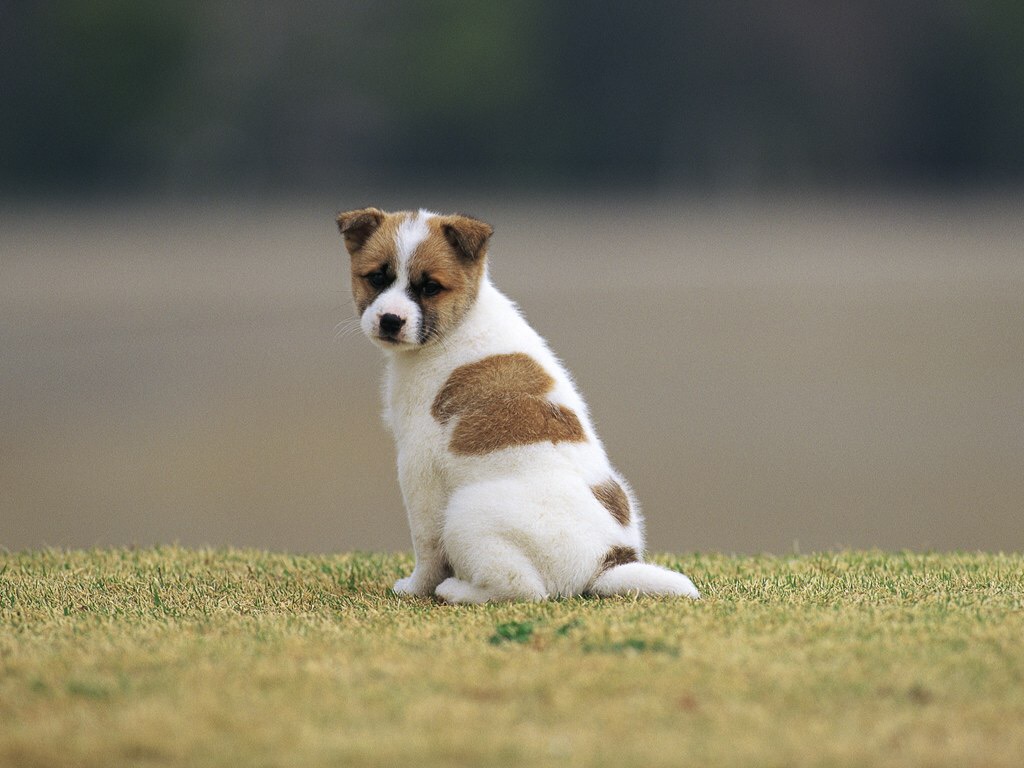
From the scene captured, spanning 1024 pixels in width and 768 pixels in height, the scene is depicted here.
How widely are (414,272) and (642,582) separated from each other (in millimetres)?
1892

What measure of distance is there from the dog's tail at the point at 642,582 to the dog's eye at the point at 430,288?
64.1 inches

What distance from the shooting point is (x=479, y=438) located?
23.5ft

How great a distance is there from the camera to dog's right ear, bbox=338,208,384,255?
755cm

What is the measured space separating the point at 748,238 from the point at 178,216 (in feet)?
62.0

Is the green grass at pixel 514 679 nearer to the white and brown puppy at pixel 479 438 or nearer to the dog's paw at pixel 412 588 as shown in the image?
the dog's paw at pixel 412 588

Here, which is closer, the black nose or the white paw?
the white paw

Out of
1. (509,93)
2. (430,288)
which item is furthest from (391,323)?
(509,93)

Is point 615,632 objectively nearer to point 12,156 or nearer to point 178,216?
point 178,216

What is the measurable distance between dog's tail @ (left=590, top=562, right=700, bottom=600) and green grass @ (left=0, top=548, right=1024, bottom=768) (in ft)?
0.32

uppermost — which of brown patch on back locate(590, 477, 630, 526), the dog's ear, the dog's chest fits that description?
the dog's ear

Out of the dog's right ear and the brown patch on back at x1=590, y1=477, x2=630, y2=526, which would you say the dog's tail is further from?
the dog's right ear

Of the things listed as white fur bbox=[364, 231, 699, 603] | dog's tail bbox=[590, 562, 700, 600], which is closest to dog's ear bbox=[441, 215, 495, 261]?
white fur bbox=[364, 231, 699, 603]

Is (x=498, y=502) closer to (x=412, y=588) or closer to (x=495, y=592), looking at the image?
(x=495, y=592)

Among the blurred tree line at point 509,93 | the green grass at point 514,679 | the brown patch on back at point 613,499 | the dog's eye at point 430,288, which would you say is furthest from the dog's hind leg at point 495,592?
the blurred tree line at point 509,93
